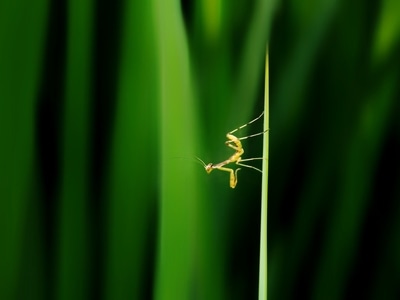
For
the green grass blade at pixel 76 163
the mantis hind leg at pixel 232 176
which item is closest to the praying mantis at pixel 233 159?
the mantis hind leg at pixel 232 176

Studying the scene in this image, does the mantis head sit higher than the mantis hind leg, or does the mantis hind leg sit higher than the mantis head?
the mantis head

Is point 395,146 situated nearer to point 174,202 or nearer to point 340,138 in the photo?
point 340,138

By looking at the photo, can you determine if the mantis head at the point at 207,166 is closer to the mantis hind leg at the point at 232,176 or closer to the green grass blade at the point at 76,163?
the mantis hind leg at the point at 232,176

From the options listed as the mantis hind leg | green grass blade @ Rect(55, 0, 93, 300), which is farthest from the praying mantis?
green grass blade @ Rect(55, 0, 93, 300)

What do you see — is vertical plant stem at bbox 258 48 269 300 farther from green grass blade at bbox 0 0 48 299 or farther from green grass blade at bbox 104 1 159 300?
green grass blade at bbox 0 0 48 299

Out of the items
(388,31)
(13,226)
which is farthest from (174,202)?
(388,31)

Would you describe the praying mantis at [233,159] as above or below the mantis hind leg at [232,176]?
above

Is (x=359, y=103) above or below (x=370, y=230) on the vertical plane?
above

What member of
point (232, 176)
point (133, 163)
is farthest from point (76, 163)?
point (232, 176)
